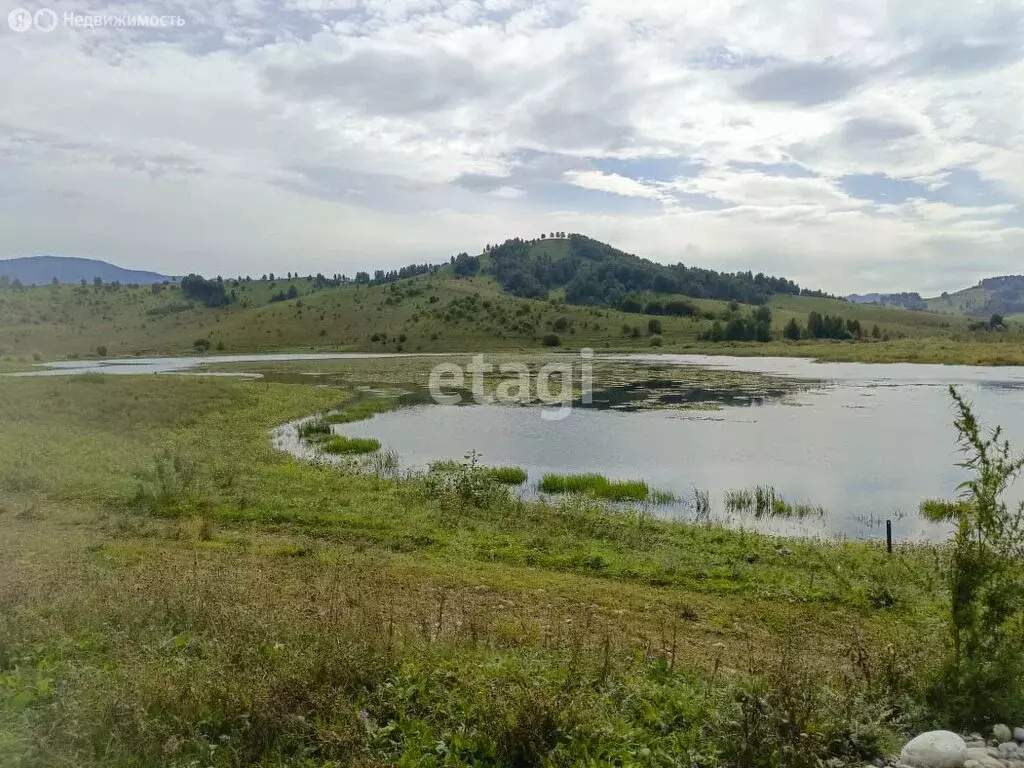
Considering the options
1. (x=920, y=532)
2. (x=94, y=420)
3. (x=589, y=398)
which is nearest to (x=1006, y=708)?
(x=920, y=532)

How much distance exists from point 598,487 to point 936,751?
16.1 meters

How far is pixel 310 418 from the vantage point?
4003cm

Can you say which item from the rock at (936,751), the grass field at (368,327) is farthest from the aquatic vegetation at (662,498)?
the grass field at (368,327)

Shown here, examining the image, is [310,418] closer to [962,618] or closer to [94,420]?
[94,420]

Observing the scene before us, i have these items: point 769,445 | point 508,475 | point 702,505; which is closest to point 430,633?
point 702,505

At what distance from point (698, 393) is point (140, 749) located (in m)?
49.8

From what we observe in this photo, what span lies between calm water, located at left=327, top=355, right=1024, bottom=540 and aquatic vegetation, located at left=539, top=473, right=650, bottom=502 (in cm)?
141

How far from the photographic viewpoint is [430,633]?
8.78m

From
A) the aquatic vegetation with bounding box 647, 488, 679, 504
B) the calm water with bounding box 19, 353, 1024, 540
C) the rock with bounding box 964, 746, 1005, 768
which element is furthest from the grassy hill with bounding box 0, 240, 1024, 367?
the rock with bounding box 964, 746, 1005, 768

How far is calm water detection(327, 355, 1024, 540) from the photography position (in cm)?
2084

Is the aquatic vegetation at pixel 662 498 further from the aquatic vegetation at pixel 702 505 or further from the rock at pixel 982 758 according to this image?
the rock at pixel 982 758

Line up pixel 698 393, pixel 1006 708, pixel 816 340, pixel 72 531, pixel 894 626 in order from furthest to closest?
pixel 816 340 < pixel 698 393 < pixel 72 531 < pixel 894 626 < pixel 1006 708

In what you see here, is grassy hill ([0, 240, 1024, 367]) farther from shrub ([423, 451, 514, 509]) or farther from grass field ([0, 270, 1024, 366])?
shrub ([423, 451, 514, 509])

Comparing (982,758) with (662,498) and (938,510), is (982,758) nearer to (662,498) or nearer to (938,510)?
(662,498)
